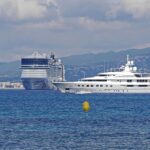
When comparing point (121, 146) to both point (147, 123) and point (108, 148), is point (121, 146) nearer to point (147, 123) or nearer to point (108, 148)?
point (108, 148)

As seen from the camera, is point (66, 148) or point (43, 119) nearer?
point (66, 148)

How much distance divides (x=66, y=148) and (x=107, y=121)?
2648cm

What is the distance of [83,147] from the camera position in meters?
58.9

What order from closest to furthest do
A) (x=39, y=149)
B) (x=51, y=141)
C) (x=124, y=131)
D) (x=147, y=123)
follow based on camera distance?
(x=39, y=149)
(x=51, y=141)
(x=124, y=131)
(x=147, y=123)

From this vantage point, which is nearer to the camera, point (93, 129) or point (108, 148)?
point (108, 148)

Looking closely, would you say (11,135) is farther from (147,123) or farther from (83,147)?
(147,123)

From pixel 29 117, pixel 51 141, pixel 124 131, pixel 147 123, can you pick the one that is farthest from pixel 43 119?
pixel 51 141

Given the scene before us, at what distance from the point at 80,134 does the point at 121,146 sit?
29.0 ft

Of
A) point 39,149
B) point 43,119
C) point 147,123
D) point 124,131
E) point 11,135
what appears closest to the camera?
point 39,149

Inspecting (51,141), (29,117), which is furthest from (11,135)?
(29,117)

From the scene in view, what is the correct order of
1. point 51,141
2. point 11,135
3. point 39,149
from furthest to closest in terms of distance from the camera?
point 11,135 → point 51,141 → point 39,149

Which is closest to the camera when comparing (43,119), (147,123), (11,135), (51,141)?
(51,141)

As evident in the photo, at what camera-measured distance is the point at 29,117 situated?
91.6 m

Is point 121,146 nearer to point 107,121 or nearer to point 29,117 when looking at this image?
point 107,121
